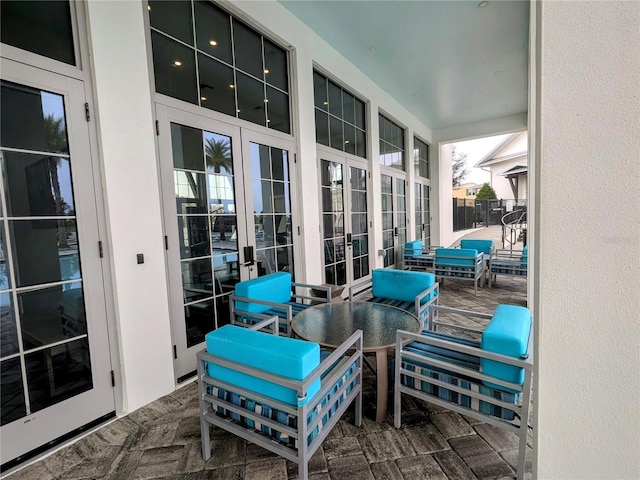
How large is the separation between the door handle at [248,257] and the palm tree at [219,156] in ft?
1.09

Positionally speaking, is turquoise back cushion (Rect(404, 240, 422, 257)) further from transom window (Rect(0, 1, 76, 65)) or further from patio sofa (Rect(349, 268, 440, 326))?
transom window (Rect(0, 1, 76, 65))

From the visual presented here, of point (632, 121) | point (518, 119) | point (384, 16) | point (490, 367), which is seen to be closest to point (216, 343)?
point (490, 367)

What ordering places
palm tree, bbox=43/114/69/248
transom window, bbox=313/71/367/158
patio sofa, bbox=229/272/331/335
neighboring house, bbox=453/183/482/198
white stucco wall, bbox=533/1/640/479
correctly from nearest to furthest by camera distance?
white stucco wall, bbox=533/1/640/479
palm tree, bbox=43/114/69/248
patio sofa, bbox=229/272/331/335
transom window, bbox=313/71/367/158
neighboring house, bbox=453/183/482/198

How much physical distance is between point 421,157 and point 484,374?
7999 millimetres

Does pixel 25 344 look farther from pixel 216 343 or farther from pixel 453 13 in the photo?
pixel 453 13

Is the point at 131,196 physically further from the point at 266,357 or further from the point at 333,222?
the point at 333,222

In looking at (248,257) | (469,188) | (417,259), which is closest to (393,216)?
(417,259)

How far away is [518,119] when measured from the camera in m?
8.06

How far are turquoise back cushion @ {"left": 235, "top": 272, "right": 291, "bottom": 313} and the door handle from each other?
0.79 ft

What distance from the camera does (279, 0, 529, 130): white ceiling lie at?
3617 mm

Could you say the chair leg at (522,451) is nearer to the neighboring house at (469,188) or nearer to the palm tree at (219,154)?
the palm tree at (219,154)

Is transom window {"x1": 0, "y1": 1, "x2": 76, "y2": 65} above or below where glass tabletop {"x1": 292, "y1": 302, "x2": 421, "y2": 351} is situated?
above

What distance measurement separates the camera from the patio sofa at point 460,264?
4945 millimetres

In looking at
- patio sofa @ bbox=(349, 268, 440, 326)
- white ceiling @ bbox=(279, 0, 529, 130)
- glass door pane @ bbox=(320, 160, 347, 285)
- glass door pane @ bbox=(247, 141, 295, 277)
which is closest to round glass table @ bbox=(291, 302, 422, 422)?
patio sofa @ bbox=(349, 268, 440, 326)
